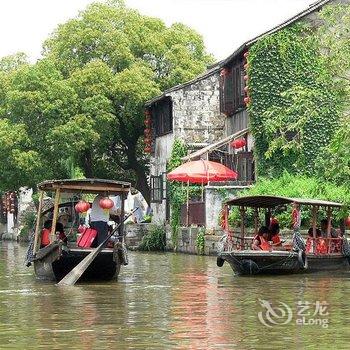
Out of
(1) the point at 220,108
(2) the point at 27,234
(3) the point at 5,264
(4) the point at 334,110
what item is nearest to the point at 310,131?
(4) the point at 334,110

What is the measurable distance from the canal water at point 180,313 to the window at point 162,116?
20871 millimetres

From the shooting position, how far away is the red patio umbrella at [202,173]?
38125mm

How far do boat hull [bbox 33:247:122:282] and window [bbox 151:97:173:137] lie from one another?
2274cm

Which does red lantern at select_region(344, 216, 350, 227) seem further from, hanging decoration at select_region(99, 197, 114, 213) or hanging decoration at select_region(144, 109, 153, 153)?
hanging decoration at select_region(144, 109, 153, 153)

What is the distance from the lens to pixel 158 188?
4916 centimetres

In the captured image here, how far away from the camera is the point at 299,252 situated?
1038 inches

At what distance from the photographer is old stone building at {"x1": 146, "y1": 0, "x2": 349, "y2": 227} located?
133 ft

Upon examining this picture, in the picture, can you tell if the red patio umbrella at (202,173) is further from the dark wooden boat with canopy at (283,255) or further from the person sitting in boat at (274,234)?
the person sitting in boat at (274,234)

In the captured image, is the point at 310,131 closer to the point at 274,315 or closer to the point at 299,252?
the point at 299,252

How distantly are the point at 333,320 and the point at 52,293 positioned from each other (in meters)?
7.25

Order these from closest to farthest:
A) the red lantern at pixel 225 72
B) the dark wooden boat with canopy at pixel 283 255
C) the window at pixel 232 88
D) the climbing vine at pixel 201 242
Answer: the dark wooden boat with canopy at pixel 283 255 < the climbing vine at pixel 201 242 < the window at pixel 232 88 < the red lantern at pixel 225 72

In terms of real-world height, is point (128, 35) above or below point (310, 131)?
above

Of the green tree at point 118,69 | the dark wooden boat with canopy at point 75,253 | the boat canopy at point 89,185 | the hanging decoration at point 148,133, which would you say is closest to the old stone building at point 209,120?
the hanging decoration at point 148,133

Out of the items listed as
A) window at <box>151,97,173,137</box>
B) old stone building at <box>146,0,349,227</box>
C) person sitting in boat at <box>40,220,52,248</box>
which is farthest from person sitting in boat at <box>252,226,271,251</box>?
window at <box>151,97,173,137</box>
